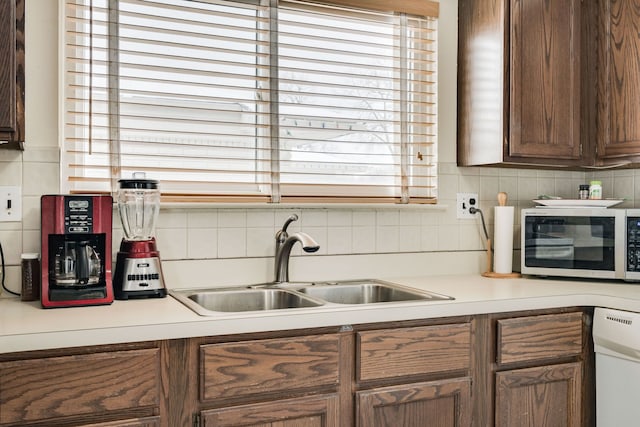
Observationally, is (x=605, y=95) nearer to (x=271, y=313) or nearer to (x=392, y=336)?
(x=392, y=336)

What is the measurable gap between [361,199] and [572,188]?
3.62 feet

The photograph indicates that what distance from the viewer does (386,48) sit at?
2494 millimetres

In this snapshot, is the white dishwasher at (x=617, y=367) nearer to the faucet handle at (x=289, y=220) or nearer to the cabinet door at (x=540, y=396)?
the cabinet door at (x=540, y=396)

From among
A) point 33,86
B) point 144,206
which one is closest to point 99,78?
point 33,86

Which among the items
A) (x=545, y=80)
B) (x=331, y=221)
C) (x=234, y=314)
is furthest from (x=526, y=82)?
(x=234, y=314)

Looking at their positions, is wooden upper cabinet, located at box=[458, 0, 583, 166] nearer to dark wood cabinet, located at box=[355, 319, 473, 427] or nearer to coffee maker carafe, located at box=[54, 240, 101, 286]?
dark wood cabinet, located at box=[355, 319, 473, 427]

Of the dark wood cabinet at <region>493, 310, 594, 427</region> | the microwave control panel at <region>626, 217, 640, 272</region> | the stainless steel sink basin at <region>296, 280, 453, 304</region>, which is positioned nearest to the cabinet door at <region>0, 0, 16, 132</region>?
the stainless steel sink basin at <region>296, 280, 453, 304</region>

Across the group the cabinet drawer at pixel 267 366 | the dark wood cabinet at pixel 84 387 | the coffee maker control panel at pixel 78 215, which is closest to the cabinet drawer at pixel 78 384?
the dark wood cabinet at pixel 84 387

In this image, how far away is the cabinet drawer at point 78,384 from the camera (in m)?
1.36

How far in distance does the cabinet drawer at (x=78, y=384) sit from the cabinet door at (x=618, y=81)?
6.35ft

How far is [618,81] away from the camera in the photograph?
2.37 m

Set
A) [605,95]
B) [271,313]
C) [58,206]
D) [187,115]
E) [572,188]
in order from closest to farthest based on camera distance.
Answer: [271,313] < [58,206] < [187,115] < [605,95] < [572,188]

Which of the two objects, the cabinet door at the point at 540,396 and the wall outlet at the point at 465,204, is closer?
the cabinet door at the point at 540,396

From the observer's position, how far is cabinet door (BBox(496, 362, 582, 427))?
194 centimetres
